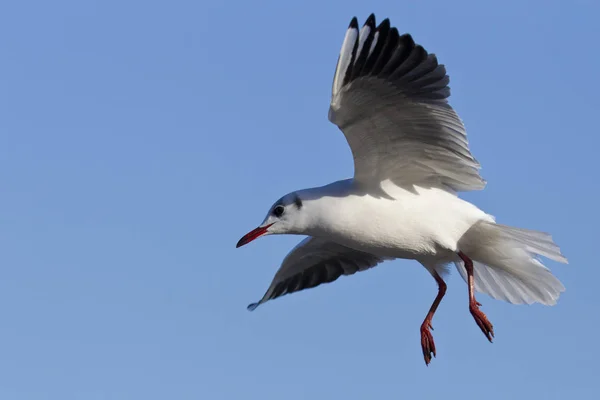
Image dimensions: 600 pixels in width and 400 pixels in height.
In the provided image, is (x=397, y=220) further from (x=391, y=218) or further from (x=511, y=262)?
(x=511, y=262)

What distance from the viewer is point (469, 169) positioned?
27.9ft

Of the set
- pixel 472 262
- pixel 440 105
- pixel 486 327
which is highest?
pixel 440 105

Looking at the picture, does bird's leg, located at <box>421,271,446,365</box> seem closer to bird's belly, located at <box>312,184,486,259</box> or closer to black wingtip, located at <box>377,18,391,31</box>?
bird's belly, located at <box>312,184,486,259</box>

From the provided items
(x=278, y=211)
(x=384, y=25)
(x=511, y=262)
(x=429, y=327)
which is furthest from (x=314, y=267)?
(x=384, y=25)

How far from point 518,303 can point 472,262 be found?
0.60 meters

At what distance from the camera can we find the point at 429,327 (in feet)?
30.1

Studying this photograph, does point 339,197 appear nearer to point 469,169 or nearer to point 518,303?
point 469,169

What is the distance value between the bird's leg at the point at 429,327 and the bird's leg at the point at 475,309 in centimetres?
52

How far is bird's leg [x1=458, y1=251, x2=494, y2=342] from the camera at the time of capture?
28.2 ft

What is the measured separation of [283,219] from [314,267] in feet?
6.01

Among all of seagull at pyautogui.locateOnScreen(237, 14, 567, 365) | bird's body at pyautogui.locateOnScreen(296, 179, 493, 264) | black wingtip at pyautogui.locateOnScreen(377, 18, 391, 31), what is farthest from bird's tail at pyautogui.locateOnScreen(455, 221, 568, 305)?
black wingtip at pyautogui.locateOnScreen(377, 18, 391, 31)

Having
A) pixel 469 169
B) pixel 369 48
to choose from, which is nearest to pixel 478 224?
pixel 469 169

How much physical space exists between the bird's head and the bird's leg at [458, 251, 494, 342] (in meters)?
1.25

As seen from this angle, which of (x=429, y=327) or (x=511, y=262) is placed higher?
(x=511, y=262)
